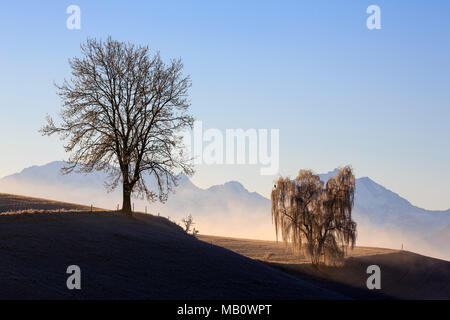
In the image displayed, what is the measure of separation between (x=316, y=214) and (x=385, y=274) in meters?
10.7

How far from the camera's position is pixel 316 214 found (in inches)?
2067

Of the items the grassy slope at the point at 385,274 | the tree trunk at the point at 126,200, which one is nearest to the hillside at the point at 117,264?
the tree trunk at the point at 126,200

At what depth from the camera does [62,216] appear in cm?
4006

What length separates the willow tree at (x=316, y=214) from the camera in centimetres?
5200

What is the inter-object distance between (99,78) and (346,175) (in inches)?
1060

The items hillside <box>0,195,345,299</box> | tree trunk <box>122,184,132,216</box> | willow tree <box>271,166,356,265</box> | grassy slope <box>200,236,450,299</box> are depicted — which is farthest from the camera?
willow tree <box>271,166,356,265</box>

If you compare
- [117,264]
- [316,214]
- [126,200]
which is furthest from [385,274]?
[117,264]

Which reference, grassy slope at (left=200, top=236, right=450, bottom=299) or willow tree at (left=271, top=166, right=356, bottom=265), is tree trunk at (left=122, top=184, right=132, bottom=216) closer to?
grassy slope at (left=200, top=236, right=450, bottom=299)

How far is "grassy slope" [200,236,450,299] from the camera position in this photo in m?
47.3

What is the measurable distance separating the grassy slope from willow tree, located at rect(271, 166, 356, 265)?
7.05 feet

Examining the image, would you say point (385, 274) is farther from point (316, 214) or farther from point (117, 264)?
point (117, 264)

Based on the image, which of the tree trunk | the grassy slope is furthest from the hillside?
the grassy slope

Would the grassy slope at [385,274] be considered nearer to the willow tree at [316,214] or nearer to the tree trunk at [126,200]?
the willow tree at [316,214]
